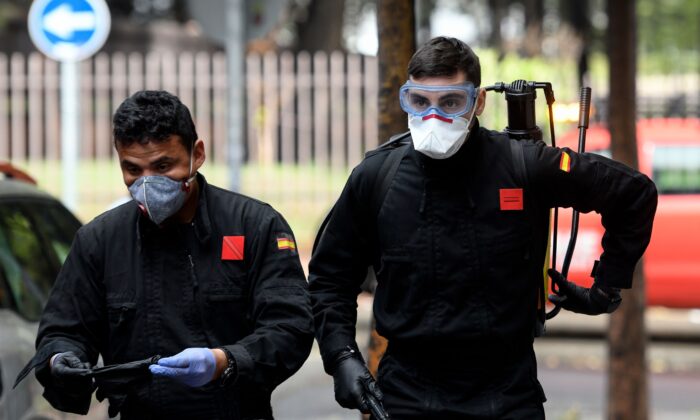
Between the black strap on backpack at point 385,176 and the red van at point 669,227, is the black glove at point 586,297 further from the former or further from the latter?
the red van at point 669,227

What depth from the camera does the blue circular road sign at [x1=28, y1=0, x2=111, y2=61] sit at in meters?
9.59

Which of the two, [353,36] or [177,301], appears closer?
[177,301]

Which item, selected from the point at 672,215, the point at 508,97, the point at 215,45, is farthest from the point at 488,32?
the point at 508,97

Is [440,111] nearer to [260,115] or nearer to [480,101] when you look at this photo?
[480,101]

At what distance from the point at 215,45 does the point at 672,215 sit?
1359cm

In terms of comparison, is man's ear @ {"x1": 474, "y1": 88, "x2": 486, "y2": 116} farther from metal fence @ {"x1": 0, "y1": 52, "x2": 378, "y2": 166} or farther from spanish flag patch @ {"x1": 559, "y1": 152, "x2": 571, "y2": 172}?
metal fence @ {"x1": 0, "y1": 52, "x2": 378, "y2": 166}

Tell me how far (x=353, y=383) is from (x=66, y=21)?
674cm

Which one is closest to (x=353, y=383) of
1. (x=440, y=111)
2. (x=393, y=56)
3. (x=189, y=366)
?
(x=189, y=366)

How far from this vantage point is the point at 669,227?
446 inches

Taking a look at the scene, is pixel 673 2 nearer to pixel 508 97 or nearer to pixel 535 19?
pixel 535 19

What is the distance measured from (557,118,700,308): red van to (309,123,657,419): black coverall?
7.69 meters

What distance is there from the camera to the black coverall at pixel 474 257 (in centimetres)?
338

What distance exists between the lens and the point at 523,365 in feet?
11.3

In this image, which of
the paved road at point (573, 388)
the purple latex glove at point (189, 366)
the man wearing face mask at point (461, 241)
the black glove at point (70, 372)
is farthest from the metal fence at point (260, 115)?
the purple latex glove at point (189, 366)
